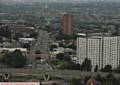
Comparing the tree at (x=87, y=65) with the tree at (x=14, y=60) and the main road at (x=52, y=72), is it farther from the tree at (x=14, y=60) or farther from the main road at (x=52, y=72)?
the tree at (x=14, y=60)

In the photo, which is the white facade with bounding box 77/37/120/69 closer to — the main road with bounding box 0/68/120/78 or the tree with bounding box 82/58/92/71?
the tree with bounding box 82/58/92/71

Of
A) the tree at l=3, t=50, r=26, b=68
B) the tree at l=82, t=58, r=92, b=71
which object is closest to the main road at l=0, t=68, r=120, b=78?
the tree at l=82, t=58, r=92, b=71

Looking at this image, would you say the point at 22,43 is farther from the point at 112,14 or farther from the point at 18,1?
the point at 18,1

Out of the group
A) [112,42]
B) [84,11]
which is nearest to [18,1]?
[84,11]

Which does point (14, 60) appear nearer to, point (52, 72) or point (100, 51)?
point (52, 72)

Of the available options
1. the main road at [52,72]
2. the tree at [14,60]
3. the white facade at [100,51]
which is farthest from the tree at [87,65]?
the tree at [14,60]
